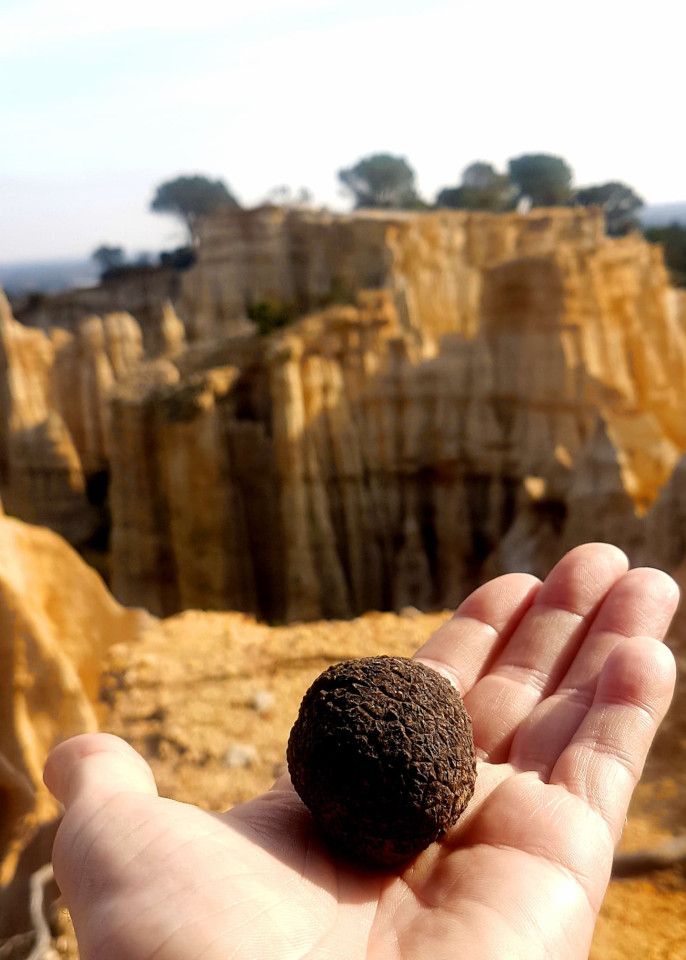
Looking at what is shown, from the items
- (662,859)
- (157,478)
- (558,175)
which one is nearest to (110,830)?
(662,859)

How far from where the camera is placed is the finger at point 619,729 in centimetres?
182

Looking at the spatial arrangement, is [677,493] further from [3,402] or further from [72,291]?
[72,291]

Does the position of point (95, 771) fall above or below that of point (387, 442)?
above

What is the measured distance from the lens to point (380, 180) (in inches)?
1358

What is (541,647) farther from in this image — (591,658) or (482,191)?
(482,191)

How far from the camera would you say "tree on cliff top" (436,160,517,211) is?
28.5 m

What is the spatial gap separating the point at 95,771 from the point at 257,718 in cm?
209

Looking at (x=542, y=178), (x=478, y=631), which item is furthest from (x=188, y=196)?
(x=478, y=631)

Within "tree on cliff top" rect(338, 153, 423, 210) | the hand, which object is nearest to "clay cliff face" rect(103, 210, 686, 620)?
the hand

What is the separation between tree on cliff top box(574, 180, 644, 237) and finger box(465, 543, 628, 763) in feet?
77.3

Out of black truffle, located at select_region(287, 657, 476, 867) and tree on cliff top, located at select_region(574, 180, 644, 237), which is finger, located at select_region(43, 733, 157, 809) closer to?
black truffle, located at select_region(287, 657, 476, 867)

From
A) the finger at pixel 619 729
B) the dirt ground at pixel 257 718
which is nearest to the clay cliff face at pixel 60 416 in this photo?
the dirt ground at pixel 257 718

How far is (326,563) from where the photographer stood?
1147 cm

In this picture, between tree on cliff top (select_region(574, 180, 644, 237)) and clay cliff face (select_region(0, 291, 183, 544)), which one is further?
tree on cliff top (select_region(574, 180, 644, 237))
